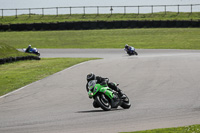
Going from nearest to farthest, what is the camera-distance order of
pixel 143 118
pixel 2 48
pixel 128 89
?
1. pixel 143 118
2. pixel 128 89
3. pixel 2 48

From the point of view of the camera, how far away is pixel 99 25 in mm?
50688

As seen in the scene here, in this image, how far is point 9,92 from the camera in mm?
15047

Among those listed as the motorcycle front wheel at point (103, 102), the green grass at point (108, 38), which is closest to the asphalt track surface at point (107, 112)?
the motorcycle front wheel at point (103, 102)

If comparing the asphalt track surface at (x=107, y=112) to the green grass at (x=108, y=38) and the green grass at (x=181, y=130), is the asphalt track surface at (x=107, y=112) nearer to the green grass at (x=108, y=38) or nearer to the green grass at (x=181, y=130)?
the green grass at (x=181, y=130)

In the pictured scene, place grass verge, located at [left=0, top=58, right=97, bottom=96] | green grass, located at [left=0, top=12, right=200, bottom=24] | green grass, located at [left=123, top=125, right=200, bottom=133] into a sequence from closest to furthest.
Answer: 1. green grass, located at [left=123, top=125, right=200, bottom=133]
2. grass verge, located at [left=0, top=58, right=97, bottom=96]
3. green grass, located at [left=0, top=12, right=200, bottom=24]

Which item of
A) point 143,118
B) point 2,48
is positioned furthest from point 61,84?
point 2,48

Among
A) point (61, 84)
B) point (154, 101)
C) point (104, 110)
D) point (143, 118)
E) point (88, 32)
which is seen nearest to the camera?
point (143, 118)

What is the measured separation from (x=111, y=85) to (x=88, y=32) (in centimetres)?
4041

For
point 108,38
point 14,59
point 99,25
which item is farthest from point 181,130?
point 99,25

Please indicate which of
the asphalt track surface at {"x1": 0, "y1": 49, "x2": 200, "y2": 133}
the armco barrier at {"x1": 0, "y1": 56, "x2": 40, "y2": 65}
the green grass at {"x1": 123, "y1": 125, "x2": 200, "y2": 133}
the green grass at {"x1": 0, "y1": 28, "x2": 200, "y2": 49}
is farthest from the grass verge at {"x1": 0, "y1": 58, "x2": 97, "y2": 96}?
the green grass at {"x1": 0, "y1": 28, "x2": 200, "y2": 49}

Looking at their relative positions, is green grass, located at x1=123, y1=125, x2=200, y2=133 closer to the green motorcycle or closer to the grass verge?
the green motorcycle

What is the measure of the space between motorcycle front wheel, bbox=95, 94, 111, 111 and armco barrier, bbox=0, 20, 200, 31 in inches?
1544

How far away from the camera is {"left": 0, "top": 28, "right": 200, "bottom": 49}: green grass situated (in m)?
43.3

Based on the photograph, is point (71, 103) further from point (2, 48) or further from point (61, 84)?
point (2, 48)
